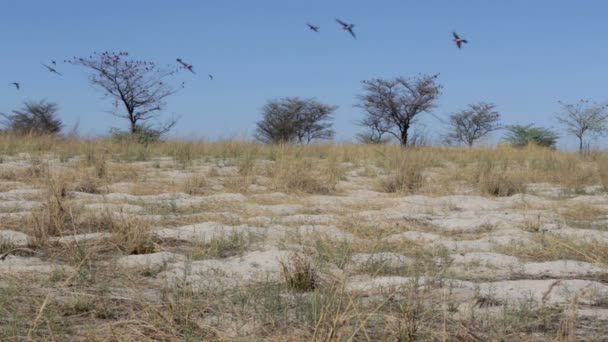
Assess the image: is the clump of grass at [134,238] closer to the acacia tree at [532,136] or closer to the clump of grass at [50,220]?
the clump of grass at [50,220]

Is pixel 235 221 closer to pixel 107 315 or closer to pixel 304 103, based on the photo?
pixel 107 315

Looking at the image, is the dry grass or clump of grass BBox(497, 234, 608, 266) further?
clump of grass BBox(497, 234, 608, 266)

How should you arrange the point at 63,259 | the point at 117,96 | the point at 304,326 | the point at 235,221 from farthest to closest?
the point at 117,96
the point at 235,221
the point at 63,259
the point at 304,326

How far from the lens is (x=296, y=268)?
2777 millimetres

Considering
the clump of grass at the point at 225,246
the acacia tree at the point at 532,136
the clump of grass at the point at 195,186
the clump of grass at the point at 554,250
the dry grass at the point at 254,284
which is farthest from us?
the acacia tree at the point at 532,136

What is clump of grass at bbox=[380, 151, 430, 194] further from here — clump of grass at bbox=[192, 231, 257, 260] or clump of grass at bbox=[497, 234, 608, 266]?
clump of grass at bbox=[192, 231, 257, 260]

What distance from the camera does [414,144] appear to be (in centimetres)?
1491

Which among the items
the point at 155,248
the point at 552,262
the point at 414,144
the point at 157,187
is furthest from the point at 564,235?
the point at 414,144

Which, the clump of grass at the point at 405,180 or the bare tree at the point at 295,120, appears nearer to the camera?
the clump of grass at the point at 405,180

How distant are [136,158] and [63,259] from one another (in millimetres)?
7064

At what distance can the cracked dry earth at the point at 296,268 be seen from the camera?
7.08ft

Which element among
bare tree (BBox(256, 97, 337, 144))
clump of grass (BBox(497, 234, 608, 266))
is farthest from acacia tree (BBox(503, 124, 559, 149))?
clump of grass (BBox(497, 234, 608, 266))

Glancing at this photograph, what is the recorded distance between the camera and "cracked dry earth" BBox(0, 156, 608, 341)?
7.08 feet

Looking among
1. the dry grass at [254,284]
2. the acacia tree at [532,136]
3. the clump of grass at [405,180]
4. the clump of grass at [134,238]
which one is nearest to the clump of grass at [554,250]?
the dry grass at [254,284]
